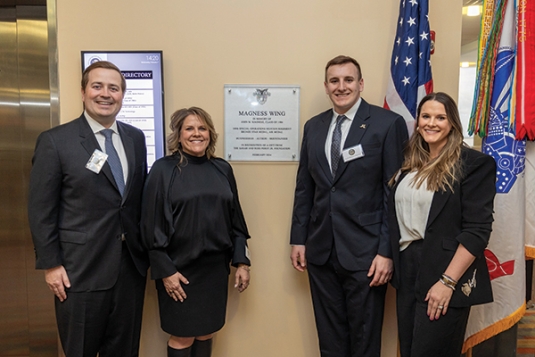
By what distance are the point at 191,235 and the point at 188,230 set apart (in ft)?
0.10

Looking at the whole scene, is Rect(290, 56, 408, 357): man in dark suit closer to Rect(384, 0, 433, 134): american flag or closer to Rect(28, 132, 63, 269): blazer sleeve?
Rect(384, 0, 433, 134): american flag

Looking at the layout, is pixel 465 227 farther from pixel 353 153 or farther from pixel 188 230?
pixel 188 230

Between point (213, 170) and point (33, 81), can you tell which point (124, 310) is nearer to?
point (213, 170)

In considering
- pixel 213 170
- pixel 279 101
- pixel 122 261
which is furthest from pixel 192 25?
pixel 122 261

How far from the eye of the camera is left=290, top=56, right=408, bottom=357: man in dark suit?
194cm

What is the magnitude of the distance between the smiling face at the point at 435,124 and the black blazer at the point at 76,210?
1453 millimetres

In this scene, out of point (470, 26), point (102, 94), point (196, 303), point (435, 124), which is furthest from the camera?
point (470, 26)

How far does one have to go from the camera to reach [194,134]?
1975 mm

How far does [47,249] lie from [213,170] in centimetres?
88

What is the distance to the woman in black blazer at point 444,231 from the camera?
1598 mm

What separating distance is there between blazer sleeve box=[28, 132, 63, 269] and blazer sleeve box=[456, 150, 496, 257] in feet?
5.95

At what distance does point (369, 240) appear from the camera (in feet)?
6.40

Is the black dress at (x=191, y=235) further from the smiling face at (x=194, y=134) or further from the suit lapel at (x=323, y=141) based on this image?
the suit lapel at (x=323, y=141)

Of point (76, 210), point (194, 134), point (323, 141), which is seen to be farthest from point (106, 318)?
point (323, 141)
